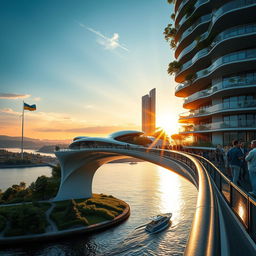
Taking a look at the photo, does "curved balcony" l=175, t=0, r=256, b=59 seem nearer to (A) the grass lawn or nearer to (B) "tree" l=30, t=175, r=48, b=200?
(A) the grass lawn

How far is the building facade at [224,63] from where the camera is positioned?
25.9 m

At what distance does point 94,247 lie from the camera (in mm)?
26219

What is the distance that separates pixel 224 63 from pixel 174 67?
12.9m

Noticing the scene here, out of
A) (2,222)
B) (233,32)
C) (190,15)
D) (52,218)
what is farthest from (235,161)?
(190,15)

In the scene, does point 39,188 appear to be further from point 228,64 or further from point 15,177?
point 15,177

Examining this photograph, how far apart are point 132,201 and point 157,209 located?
21.6 feet

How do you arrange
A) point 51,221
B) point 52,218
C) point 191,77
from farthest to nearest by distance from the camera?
point 191,77 → point 52,218 → point 51,221

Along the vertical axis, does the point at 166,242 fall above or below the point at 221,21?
below

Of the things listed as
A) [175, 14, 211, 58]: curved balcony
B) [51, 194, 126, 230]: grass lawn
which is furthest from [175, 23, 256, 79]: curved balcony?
[51, 194, 126, 230]: grass lawn

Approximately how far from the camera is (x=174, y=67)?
129ft

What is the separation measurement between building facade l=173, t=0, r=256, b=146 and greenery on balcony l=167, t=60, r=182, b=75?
111 inches

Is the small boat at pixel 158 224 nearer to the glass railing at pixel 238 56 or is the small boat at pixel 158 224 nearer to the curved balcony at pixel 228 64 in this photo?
the curved balcony at pixel 228 64

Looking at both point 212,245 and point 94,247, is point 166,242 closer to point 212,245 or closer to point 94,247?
point 94,247

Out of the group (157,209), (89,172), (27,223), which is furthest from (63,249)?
(89,172)
